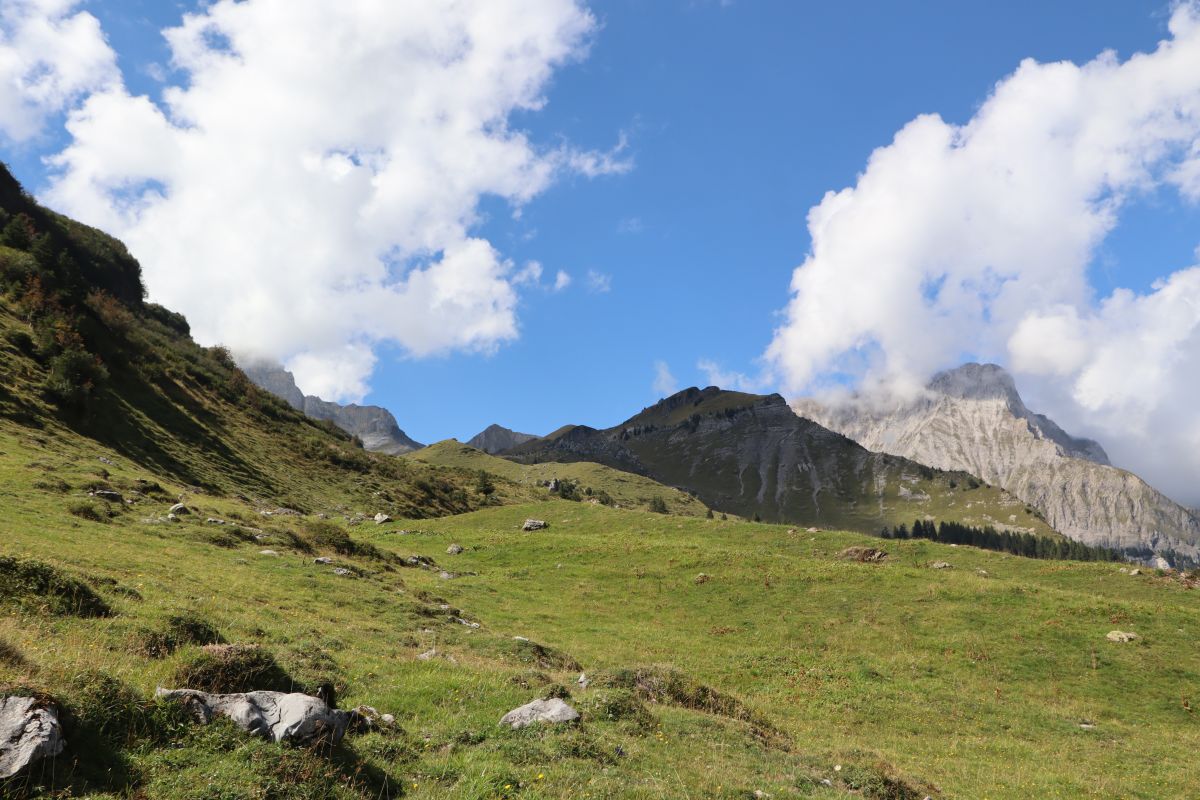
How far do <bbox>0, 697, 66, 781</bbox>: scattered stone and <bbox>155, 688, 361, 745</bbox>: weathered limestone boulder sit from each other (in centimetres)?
229

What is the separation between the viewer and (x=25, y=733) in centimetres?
818

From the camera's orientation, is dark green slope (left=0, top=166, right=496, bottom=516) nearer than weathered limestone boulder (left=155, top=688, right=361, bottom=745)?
No

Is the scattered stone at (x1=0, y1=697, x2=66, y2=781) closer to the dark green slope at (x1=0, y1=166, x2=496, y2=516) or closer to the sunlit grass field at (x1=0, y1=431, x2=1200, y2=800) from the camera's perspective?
the sunlit grass field at (x1=0, y1=431, x2=1200, y2=800)

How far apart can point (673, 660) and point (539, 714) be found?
17491 millimetres

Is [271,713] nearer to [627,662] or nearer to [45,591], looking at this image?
[45,591]

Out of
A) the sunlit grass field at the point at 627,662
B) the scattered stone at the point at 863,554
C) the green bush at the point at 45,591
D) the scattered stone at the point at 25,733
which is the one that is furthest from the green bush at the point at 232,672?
the scattered stone at the point at 863,554

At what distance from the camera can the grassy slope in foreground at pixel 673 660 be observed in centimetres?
1205

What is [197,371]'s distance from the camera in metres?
100

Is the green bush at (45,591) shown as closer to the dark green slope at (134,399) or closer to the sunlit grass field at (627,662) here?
the sunlit grass field at (627,662)

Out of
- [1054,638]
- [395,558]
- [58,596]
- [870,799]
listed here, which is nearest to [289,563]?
[395,558]

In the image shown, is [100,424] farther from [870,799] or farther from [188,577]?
[870,799]

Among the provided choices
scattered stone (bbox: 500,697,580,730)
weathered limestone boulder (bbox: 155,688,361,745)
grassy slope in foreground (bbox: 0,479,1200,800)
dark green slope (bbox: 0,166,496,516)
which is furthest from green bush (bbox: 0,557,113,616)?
dark green slope (bbox: 0,166,496,516)

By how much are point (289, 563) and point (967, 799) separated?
108 feet

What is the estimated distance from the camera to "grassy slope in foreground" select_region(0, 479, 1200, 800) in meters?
12.0
